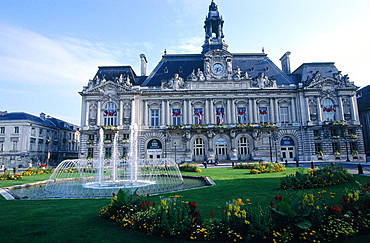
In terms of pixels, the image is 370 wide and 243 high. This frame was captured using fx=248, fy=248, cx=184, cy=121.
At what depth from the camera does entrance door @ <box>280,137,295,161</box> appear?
47031mm

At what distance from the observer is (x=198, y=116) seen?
155ft

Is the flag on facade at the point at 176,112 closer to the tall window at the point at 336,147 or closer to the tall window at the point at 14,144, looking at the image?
the tall window at the point at 336,147

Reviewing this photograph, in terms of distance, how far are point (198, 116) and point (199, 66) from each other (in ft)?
36.0

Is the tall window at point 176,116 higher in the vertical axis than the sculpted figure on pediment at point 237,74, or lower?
lower

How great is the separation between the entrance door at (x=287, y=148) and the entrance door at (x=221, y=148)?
1082 centimetres

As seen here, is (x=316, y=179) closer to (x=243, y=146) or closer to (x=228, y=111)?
(x=243, y=146)

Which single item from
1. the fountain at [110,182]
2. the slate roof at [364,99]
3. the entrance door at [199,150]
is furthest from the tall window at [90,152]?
the slate roof at [364,99]

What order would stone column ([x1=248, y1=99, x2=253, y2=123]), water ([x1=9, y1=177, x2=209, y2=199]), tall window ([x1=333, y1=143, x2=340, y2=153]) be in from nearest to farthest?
water ([x1=9, y1=177, x2=209, y2=199]) < tall window ([x1=333, y1=143, x2=340, y2=153]) < stone column ([x1=248, y1=99, x2=253, y2=123])

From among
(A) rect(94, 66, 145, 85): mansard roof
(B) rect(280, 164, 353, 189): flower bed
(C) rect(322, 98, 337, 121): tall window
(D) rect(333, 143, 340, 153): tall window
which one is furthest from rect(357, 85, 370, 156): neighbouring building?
(A) rect(94, 66, 145, 85): mansard roof

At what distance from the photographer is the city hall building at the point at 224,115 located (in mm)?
45875

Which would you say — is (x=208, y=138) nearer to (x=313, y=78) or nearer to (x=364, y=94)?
(x=313, y=78)

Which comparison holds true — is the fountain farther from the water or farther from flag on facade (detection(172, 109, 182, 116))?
flag on facade (detection(172, 109, 182, 116))

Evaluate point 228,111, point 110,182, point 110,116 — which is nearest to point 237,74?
point 228,111

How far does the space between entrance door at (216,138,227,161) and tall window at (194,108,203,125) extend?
505 centimetres
